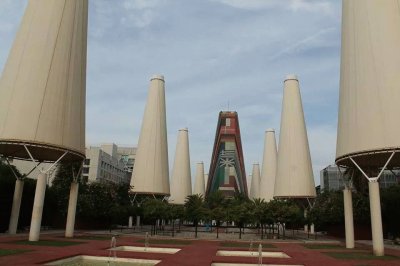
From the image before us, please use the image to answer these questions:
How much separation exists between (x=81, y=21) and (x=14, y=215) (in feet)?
51.3

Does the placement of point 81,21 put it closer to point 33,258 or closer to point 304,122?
point 33,258

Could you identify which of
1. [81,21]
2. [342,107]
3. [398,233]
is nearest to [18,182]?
[81,21]

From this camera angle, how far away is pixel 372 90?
22641mm

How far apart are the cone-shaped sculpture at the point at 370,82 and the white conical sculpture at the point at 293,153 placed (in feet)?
64.1

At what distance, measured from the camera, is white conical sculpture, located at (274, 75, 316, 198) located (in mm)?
45000

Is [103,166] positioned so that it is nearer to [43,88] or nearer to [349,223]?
[43,88]

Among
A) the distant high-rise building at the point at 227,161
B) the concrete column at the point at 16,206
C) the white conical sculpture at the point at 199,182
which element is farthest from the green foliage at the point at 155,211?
the distant high-rise building at the point at 227,161

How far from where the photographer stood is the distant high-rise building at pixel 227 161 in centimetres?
11150

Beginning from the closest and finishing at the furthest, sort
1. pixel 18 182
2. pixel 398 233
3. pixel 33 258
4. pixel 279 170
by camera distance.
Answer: pixel 33 258
pixel 18 182
pixel 398 233
pixel 279 170

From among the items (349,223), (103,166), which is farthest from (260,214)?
(103,166)

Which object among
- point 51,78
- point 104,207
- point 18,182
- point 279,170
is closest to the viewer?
point 51,78

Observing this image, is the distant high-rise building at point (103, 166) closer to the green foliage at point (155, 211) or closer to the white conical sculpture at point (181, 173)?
the white conical sculpture at point (181, 173)

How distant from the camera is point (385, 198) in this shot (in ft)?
127

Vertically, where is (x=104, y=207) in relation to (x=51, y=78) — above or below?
below
